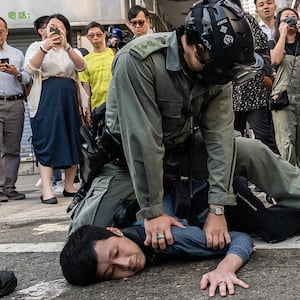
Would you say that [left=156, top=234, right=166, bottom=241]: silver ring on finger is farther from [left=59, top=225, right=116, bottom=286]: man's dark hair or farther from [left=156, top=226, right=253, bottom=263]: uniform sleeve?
[left=59, top=225, right=116, bottom=286]: man's dark hair

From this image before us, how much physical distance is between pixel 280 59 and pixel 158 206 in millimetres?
2768

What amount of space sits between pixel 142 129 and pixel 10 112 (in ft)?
11.6

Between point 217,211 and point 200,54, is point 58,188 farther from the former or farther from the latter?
point 200,54

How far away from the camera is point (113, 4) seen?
10289 mm

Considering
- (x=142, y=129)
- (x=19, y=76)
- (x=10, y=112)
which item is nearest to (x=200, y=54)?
(x=142, y=129)

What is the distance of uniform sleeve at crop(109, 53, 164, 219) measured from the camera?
A: 2512mm

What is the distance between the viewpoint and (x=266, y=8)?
5.26 meters

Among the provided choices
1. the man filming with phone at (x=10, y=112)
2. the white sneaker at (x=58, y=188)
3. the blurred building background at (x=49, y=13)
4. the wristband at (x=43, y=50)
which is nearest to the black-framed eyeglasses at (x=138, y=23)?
the wristband at (x=43, y=50)

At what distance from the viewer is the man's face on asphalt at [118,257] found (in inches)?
95.5

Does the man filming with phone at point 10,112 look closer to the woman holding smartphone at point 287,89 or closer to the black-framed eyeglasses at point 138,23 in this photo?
the black-framed eyeglasses at point 138,23

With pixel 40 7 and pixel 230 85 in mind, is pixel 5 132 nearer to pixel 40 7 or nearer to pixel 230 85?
pixel 230 85

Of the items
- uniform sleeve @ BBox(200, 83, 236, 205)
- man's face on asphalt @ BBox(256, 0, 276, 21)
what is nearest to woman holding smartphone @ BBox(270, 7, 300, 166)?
man's face on asphalt @ BBox(256, 0, 276, 21)

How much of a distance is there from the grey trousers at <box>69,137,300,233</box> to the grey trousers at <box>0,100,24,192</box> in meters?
2.93

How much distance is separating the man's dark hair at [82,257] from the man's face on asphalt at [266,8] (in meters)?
3.48
